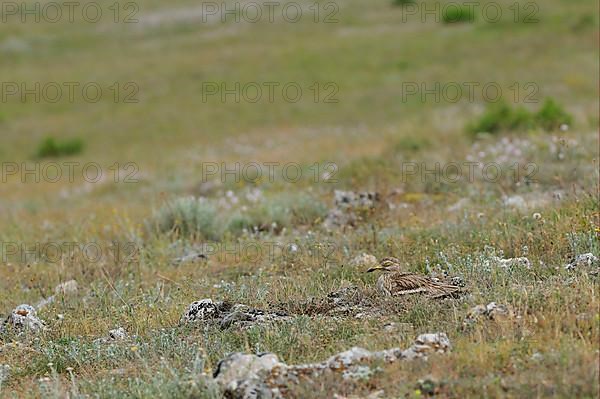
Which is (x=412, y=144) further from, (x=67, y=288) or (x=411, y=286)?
(x=411, y=286)

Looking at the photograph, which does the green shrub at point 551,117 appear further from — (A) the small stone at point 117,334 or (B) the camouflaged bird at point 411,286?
(A) the small stone at point 117,334

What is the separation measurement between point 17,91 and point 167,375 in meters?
24.5

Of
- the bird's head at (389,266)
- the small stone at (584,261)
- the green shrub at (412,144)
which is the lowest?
the green shrub at (412,144)

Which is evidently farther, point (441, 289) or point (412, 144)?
point (412, 144)

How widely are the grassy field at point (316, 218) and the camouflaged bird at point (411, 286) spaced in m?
0.10

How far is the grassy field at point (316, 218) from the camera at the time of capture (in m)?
4.08

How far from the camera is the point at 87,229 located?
355 inches

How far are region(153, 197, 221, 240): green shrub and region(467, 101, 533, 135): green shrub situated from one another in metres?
5.60

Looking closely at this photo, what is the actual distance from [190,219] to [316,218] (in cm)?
129

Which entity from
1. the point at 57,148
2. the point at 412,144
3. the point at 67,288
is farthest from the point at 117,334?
the point at 57,148

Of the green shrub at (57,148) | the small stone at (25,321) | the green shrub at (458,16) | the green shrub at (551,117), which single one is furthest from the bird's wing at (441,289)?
the green shrub at (458,16)

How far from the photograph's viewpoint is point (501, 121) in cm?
1256

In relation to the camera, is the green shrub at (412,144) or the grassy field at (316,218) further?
the green shrub at (412,144)

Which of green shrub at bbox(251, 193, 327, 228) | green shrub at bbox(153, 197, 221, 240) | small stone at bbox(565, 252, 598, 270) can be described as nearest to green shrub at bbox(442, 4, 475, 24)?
green shrub at bbox(251, 193, 327, 228)
